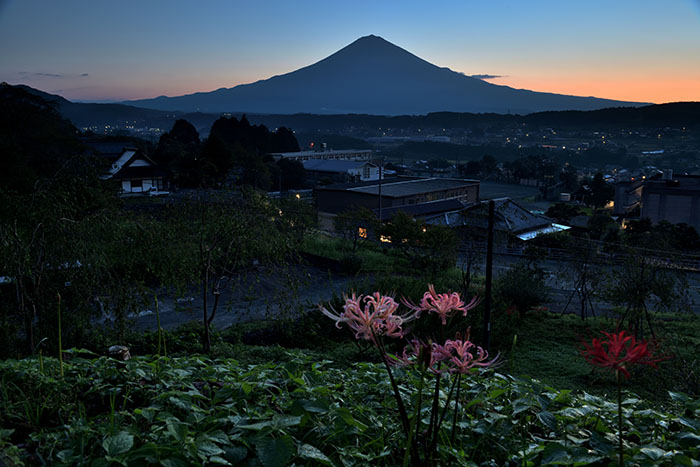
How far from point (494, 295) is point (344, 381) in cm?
954

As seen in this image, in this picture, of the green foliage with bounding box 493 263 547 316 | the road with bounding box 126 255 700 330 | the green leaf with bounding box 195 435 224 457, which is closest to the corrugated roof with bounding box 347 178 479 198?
the road with bounding box 126 255 700 330

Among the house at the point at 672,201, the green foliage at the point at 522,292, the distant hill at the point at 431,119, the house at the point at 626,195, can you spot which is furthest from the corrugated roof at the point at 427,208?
the distant hill at the point at 431,119

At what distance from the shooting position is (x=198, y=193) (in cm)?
750

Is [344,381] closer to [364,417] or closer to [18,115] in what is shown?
[364,417]

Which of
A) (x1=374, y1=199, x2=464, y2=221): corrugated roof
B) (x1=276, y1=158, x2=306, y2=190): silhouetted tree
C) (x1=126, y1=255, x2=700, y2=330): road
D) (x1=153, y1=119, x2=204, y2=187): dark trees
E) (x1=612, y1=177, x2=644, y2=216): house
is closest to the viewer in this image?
(x1=126, y1=255, x2=700, y2=330): road

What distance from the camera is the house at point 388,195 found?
95.6 feet

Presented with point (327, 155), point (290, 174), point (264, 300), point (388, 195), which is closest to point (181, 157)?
point (290, 174)

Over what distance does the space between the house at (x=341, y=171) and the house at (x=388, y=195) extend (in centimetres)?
1032

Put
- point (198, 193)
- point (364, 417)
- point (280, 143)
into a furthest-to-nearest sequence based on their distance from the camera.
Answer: point (280, 143) → point (198, 193) → point (364, 417)

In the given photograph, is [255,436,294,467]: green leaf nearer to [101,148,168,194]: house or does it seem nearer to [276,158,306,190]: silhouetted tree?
[101,148,168,194]: house

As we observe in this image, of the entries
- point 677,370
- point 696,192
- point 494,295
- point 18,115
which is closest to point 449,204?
point 696,192

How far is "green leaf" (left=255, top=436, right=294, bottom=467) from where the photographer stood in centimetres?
133

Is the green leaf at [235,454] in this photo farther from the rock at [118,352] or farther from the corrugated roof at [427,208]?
the corrugated roof at [427,208]

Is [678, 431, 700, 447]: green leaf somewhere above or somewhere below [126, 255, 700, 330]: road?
above
